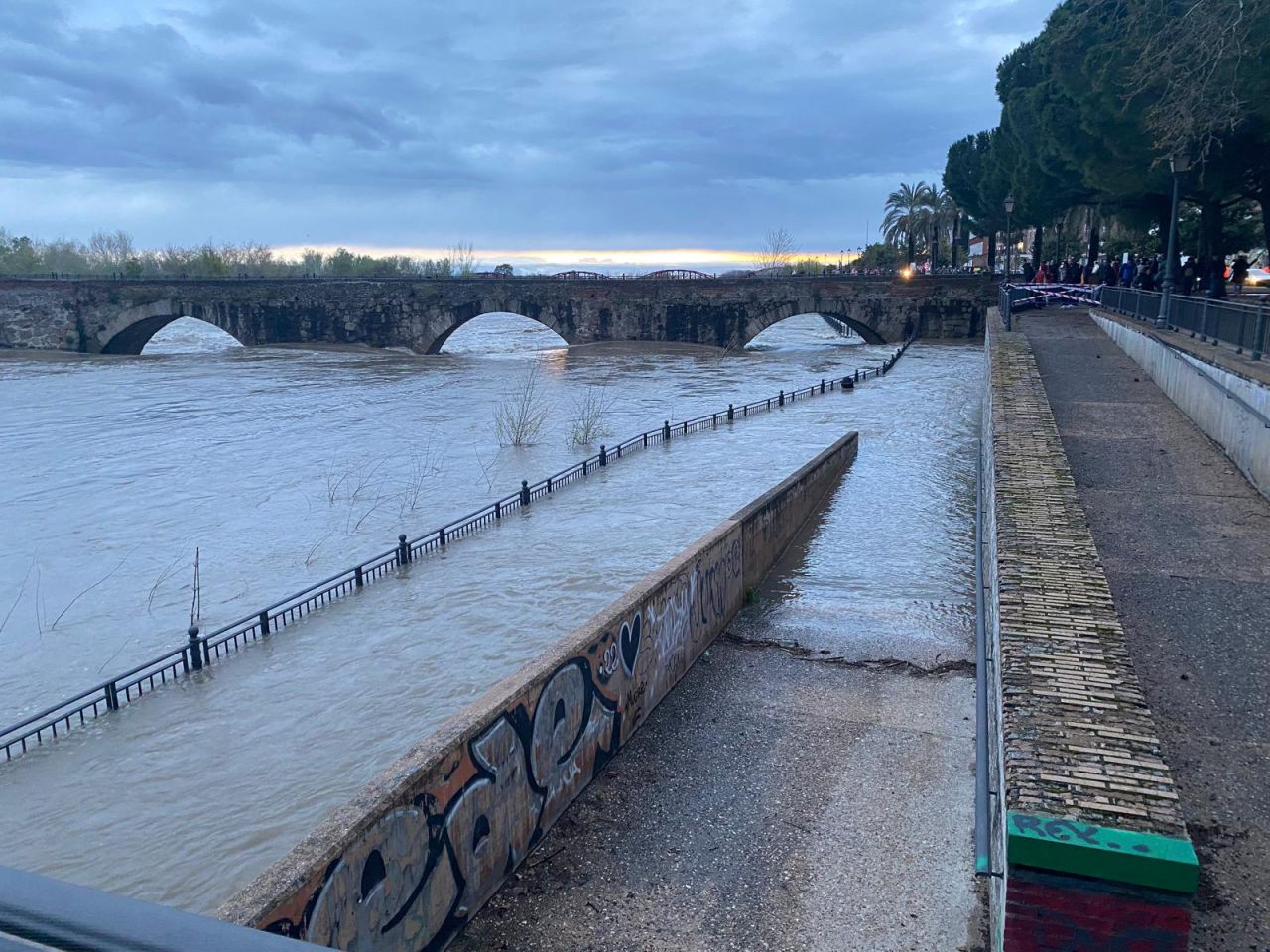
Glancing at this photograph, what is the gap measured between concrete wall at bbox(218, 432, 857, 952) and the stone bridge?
49.3m

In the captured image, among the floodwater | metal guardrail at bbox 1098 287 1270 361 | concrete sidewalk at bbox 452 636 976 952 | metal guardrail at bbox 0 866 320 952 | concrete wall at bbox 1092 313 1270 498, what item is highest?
metal guardrail at bbox 0 866 320 952

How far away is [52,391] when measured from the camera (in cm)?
3950

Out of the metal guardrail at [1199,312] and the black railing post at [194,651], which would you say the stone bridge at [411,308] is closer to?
the metal guardrail at [1199,312]

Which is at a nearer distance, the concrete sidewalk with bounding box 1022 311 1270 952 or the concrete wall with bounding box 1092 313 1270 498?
the concrete sidewalk with bounding box 1022 311 1270 952

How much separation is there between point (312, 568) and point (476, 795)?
1049 centimetres

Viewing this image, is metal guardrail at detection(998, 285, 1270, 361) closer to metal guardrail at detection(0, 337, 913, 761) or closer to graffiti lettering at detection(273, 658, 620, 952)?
graffiti lettering at detection(273, 658, 620, 952)

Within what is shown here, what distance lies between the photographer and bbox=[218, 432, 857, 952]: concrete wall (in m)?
4.40

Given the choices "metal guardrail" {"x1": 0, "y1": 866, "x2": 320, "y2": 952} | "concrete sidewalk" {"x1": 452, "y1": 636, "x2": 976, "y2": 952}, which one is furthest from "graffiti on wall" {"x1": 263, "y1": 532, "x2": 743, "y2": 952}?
"metal guardrail" {"x1": 0, "y1": 866, "x2": 320, "y2": 952}

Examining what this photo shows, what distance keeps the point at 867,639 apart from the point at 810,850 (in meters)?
4.69

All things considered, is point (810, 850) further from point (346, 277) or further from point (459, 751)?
point (346, 277)

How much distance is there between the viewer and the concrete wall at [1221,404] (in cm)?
1075

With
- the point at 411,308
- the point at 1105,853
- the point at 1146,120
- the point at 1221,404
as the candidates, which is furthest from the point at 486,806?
the point at 411,308

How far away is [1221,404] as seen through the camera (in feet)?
41.2

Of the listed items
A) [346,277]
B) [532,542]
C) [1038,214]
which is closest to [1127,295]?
[532,542]
